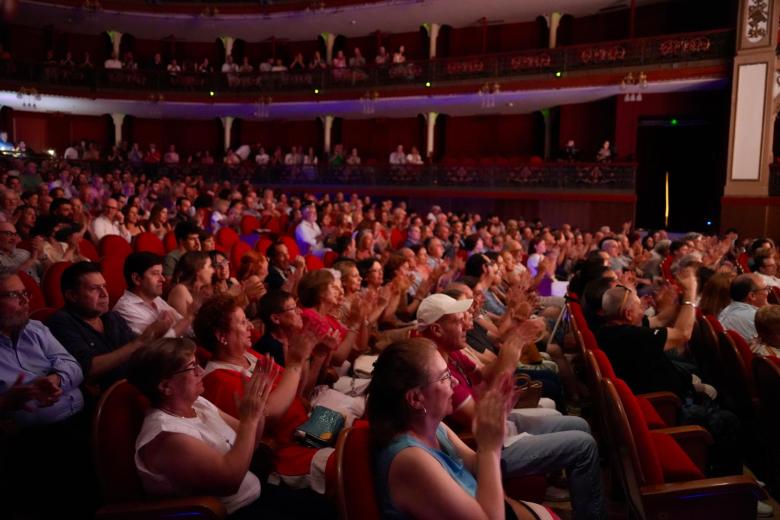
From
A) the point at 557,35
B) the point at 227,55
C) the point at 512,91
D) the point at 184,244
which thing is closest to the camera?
the point at 184,244

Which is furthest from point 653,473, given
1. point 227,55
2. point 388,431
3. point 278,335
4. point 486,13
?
point 227,55

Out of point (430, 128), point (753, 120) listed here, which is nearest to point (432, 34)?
point (430, 128)

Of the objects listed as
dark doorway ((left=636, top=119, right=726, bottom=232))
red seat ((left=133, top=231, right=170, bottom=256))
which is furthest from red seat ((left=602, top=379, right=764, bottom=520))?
dark doorway ((left=636, top=119, right=726, bottom=232))

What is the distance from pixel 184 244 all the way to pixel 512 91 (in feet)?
37.5

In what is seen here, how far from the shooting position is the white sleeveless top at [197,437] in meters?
1.87

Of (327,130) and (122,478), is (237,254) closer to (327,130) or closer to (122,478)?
(122,478)

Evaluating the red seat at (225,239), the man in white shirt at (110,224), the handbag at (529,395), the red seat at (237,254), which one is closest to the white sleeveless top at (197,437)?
the handbag at (529,395)

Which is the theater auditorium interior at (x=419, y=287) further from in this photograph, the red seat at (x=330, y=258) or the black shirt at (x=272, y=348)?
the red seat at (x=330, y=258)

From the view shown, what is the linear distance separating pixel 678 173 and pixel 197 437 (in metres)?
15.1

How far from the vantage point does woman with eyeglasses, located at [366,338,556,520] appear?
1520 mm

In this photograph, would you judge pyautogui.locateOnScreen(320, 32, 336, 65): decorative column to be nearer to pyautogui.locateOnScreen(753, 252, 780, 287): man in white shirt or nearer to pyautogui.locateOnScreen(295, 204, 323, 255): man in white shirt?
pyautogui.locateOnScreen(295, 204, 323, 255): man in white shirt

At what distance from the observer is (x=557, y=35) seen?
52.2 feet

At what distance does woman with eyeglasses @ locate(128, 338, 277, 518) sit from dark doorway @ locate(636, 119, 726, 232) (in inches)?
562

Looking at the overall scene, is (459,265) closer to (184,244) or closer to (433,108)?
(184,244)
